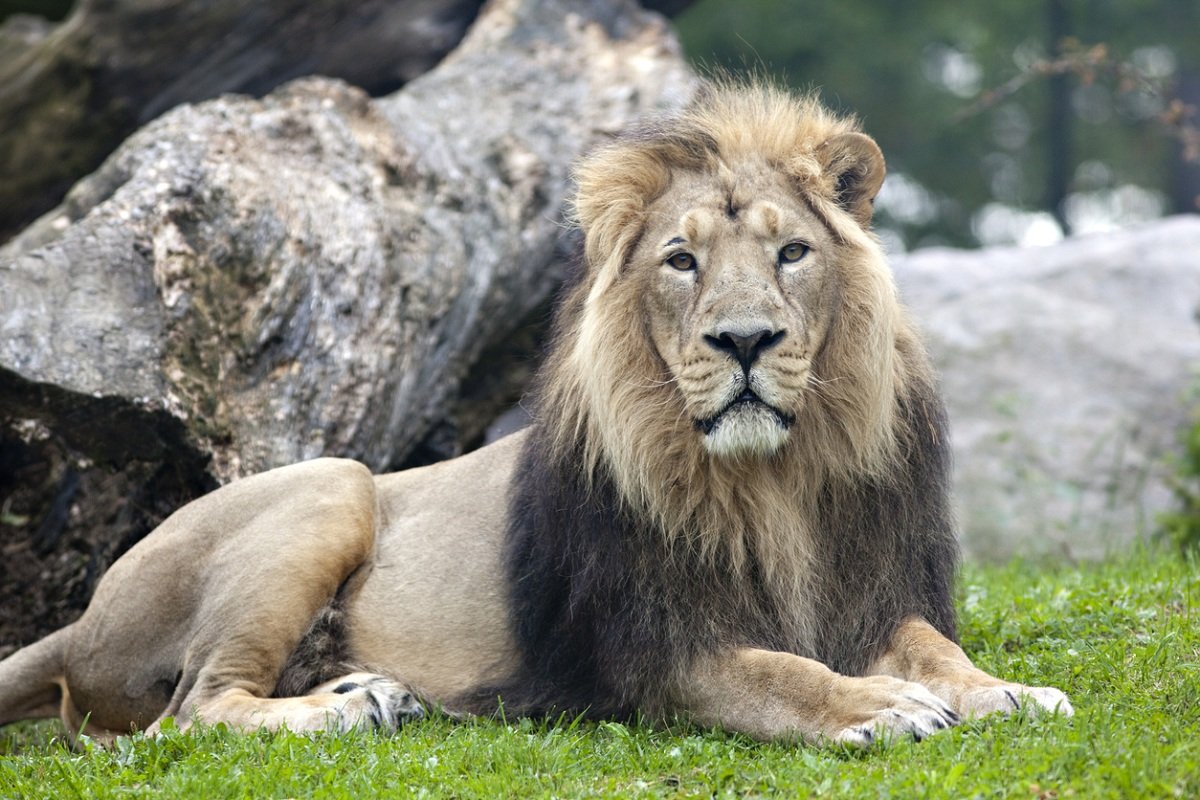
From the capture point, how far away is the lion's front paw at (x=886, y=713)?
3.82 m

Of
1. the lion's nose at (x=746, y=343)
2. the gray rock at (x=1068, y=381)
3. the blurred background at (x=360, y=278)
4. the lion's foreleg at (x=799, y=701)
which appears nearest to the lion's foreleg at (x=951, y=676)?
the lion's foreleg at (x=799, y=701)

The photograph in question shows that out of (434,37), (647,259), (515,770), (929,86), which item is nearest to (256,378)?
(647,259)

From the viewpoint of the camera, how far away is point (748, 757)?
404 cm

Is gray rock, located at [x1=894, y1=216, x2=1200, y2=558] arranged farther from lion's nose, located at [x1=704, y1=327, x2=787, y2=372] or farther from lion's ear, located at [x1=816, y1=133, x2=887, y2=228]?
lion's nose, located at [x1=704, y1=327, x2=787, y2=372]

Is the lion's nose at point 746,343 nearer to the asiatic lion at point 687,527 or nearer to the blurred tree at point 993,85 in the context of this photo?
the asiatic lion at point 687,527

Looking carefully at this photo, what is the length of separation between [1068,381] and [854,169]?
4.91 m

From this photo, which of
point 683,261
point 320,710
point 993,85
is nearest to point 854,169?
point 683,261

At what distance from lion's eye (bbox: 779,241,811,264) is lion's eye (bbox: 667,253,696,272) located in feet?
0.92

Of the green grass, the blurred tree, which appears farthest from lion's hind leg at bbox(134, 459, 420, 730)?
the blurred tree

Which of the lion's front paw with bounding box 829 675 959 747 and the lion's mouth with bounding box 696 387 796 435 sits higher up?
the lion's mouth with bounding box 696 387 796 435

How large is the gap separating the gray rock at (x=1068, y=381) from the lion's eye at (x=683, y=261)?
14.6ft

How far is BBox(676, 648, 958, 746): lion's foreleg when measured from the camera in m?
3.87

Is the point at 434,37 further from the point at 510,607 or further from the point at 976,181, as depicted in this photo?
the point at 976,181

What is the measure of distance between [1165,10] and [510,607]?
50.8 feet
